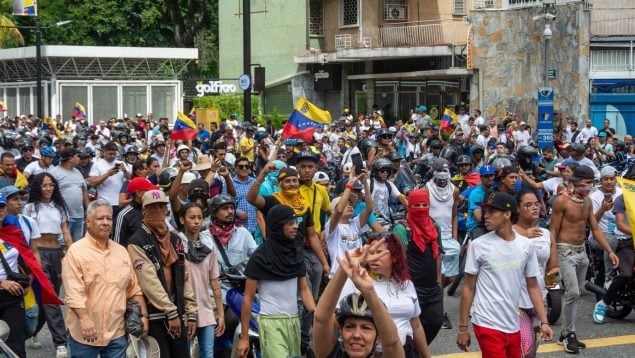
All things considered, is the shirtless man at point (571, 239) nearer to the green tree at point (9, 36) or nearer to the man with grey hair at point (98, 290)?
the man with grey hair at point (98, 290)

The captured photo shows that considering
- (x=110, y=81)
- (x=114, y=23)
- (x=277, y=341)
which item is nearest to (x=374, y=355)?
(x=277, y=341)

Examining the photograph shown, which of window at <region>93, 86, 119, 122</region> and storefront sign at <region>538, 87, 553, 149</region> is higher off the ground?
window at <region>93, 86, 119, 122</region>

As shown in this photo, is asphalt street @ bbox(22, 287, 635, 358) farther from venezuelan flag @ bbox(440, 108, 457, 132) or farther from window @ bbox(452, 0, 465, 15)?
window @ bbox(452, 0, 465, 15)

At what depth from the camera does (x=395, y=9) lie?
41.6m

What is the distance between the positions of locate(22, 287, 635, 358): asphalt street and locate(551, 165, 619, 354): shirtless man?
188 millimetres

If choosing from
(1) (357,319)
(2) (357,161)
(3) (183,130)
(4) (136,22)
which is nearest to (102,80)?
(4) (136,22)

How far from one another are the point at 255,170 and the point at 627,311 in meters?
8.23

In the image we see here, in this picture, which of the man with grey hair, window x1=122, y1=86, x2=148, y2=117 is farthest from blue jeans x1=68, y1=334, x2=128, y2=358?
window x1=122, y1=86, x2=148, y2=117

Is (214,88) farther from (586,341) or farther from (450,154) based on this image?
(586,341)

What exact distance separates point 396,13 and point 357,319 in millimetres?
37586

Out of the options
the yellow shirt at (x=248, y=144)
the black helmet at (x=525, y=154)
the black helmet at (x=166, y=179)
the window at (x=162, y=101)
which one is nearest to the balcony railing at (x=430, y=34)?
the window at (x=162, y=101)

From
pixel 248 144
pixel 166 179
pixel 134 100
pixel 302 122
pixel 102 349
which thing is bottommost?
pixel 102 349

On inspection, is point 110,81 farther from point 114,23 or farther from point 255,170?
point 255,170

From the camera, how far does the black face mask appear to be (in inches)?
309
